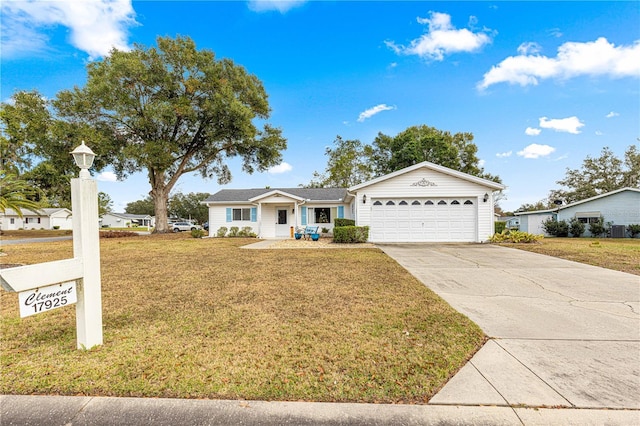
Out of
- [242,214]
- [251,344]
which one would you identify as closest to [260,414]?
[251,344]

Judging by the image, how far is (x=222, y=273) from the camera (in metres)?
7.05

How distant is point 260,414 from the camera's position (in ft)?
6.49

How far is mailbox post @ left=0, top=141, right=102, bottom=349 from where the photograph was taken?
264 centimetres

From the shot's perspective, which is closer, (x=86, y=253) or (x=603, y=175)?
(x=86, y=253)

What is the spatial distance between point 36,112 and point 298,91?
1995 cm

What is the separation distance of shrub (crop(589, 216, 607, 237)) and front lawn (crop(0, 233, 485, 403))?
876 inches

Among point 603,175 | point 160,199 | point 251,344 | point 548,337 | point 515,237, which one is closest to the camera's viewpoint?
point 251,344

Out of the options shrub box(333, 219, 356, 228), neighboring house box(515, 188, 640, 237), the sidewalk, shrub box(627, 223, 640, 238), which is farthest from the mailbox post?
shrub box(627, 223, 640, 238)

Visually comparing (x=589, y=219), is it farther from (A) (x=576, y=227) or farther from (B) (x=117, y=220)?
(B) (x=117, y=220)

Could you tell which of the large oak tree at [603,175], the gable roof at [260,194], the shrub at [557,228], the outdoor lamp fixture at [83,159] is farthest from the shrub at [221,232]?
the large oak tree at [603,175]

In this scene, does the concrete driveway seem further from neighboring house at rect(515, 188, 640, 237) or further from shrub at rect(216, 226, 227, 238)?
neighboring house at rect(515, 188, 640, 237)

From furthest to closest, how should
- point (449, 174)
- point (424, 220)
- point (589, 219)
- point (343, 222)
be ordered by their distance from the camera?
point (589, 219)
point (343, 222)
point (424, 220)
point (449, 174)

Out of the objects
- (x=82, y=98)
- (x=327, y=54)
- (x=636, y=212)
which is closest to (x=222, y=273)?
(x=327, y=54)

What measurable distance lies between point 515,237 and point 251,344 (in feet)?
49.6
